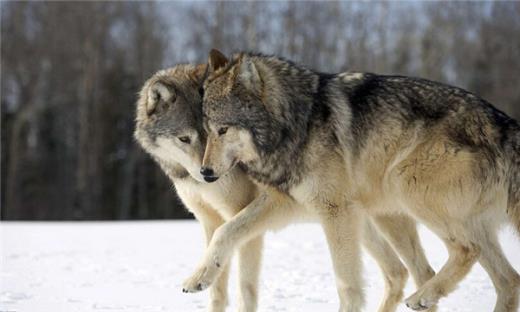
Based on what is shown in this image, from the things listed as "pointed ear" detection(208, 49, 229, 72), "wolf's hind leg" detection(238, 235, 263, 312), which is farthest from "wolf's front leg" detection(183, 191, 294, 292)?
"pointed ear" detection(208, 49, 229, 72)

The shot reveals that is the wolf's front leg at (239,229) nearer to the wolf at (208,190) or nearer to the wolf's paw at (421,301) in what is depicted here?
the wolf at (208,190)

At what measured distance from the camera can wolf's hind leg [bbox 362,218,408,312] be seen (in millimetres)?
6012

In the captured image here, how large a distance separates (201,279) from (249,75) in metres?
1.56

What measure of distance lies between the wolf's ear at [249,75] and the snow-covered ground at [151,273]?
1.81m

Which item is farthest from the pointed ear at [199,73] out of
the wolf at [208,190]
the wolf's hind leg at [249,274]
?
the wolf's hind leg at [249,274]

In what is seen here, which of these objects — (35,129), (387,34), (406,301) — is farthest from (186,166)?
(387,34)

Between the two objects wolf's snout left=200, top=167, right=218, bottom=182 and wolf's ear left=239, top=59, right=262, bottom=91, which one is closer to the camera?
wolf's snout left=200, top=167, right=218, bottom=182

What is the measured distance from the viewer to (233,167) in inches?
220

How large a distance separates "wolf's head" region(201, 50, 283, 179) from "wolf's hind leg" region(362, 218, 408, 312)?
137 cm

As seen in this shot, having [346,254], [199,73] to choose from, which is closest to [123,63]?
[199,73]

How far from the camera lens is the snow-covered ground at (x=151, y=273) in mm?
6191

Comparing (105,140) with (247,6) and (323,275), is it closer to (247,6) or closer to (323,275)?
(247,6)

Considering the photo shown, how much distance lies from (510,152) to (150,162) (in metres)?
22.3

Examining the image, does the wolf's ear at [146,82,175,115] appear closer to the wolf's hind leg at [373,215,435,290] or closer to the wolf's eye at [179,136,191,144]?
the wolf's eye at [179,136,191,144]
